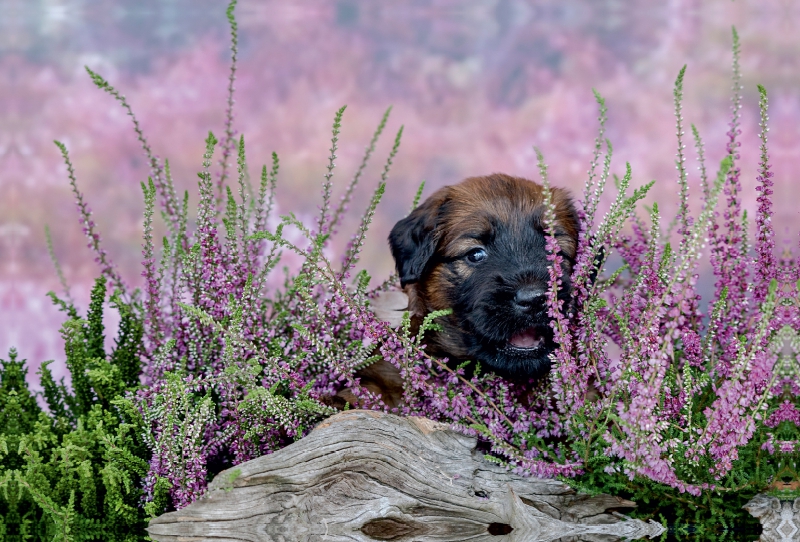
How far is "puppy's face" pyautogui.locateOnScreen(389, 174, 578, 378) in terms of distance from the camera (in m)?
2.56

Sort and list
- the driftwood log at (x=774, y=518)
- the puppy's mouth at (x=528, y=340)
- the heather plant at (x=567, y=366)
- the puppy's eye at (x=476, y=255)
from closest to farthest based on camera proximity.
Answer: the heather plant at (x=567, y=366), the driftwood log at (x=774, y=518), the puppy's mouth at (x=528, y=340), the puppy's eye at (x=476, y=255)

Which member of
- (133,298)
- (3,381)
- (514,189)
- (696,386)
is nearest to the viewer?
(696,386)

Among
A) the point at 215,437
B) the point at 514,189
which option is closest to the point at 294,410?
the point at 215,437

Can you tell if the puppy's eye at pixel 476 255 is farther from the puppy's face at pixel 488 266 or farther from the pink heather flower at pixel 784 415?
the pink heather flower at pixel 784 415

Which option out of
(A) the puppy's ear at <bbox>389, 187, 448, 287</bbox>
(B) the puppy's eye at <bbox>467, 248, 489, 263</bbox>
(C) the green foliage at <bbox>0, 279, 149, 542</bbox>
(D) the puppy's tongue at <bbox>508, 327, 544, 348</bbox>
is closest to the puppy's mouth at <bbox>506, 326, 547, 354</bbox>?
(D) the puppy's tongue at <bbox>508, 327, 544, 348</bbox>

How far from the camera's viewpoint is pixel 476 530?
2.38m

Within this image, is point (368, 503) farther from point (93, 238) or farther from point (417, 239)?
point (93, 238)

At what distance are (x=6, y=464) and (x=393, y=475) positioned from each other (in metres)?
1.54

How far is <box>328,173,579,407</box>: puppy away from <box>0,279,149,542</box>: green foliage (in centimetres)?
84

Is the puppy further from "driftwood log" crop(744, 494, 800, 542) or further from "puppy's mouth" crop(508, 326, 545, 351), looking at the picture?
"driftwood log" crop(744, 494, 800, 542)

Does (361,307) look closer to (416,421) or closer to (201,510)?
(416,421)

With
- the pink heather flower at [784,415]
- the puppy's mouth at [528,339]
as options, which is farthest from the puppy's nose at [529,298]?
the pink heather flower at [784,415]

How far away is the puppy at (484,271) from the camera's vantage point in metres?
2.57

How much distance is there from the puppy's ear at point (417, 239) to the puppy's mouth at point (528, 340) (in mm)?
440
